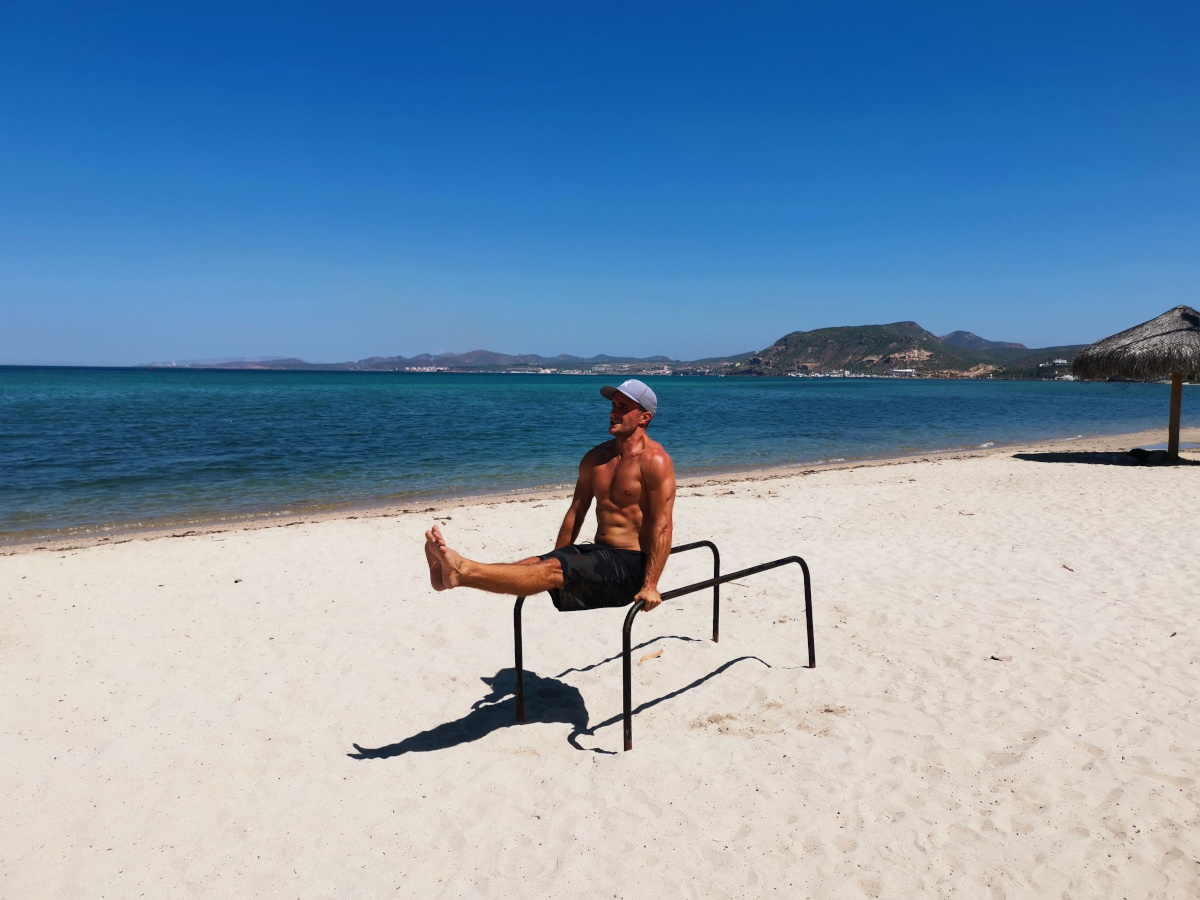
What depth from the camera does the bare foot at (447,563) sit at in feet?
9.04

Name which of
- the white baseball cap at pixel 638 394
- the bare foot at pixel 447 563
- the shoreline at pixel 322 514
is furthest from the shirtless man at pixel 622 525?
the shoreline at pixel 322 514

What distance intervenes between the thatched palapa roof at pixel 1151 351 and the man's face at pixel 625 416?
51.9 ft

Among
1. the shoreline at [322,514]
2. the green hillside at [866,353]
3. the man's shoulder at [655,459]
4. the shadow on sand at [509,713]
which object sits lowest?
the shoreline at [322,514]

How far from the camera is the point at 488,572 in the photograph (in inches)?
115

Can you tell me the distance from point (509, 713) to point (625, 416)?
2.00m

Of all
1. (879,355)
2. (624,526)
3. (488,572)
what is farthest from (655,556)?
(879,355)

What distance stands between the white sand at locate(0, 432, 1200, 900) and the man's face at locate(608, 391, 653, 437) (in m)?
1.71

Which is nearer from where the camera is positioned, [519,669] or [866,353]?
[519,669]

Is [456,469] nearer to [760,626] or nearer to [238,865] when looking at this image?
[760,626]

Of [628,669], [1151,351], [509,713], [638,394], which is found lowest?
[509,713]

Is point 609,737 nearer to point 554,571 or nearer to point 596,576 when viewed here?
point 596,576

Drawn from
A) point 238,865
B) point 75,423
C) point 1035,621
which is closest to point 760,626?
point 1035,621

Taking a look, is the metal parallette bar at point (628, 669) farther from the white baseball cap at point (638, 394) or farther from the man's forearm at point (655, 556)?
the white baseball cap at point (638, 394)

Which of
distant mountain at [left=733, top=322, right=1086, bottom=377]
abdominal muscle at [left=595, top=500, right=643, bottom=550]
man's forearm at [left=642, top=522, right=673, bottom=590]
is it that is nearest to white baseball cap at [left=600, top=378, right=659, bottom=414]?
abdominal muscle at [left=595, top=500, right=643, bottom=550]
